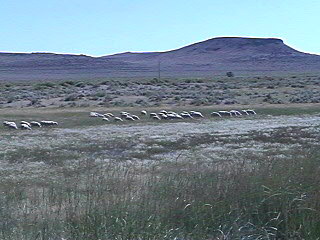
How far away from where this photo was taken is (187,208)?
785 centimetres

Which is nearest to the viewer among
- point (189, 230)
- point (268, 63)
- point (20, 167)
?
point (189, 230)

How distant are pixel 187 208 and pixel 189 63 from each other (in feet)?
574

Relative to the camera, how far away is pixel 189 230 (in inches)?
297

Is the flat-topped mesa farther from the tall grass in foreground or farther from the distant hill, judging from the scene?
the tall grass in foreground

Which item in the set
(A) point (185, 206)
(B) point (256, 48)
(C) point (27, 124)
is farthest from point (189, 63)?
(A) point (185, 206)

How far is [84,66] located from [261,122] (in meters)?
129

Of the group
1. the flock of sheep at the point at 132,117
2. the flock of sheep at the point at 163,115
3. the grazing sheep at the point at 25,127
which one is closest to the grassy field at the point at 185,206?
the grazing sheep at the point at 25,127

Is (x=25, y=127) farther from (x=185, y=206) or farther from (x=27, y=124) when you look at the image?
(x=185, y=206)

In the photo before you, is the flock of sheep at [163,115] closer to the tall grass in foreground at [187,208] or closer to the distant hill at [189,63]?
the tall grass in foreground at [187,208]

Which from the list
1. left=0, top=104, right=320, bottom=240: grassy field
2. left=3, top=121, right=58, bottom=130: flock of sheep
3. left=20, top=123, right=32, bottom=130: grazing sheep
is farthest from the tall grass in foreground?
left=3, top=121, right=58, bottom=130: flock of sheep

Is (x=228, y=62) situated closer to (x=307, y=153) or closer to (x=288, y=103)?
(x=288, y=103)

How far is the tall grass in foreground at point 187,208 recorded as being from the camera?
736cm

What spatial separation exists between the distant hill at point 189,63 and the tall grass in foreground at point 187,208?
132 m

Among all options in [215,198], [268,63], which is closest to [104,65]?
[268,63]
